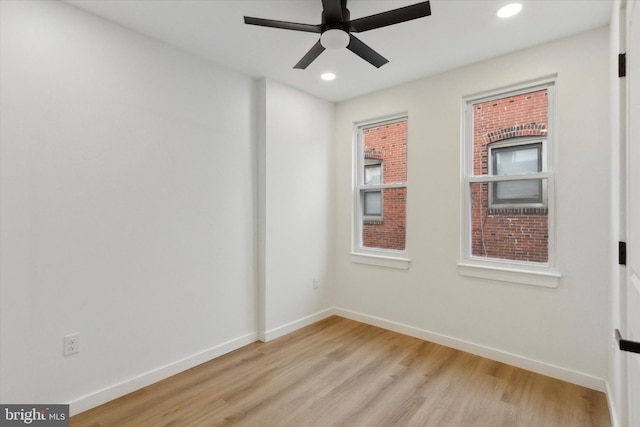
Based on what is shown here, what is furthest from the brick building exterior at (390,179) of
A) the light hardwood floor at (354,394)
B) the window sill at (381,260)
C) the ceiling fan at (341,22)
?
the ceiling fan at (341,22)

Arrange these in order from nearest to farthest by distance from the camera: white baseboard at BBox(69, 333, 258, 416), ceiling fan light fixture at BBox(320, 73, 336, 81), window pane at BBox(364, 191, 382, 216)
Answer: white baseboard at BBox(69, 333, 258, 416), ceiling fan light fixture at BBox(320, 73, 336, 81), window pane at BBox(364, 191, 382, 216)

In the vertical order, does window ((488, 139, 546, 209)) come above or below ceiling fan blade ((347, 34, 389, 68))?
below

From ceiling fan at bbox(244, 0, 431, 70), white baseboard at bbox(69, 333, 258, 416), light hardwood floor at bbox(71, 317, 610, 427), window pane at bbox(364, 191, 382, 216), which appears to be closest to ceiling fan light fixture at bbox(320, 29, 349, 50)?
ceiling fan at bbox(244, 0, 431, 70)

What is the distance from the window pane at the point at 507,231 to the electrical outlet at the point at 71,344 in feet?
10.6

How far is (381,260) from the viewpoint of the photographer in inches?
141

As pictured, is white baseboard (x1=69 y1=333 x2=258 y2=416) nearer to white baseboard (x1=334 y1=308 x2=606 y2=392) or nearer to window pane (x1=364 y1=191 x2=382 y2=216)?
white baseboard (x1=334 y1=308 x2=606 y2=392)

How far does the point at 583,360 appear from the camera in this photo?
2.38 m

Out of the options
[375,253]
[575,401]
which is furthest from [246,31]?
[575,401]

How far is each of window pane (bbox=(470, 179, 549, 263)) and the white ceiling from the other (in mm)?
1179

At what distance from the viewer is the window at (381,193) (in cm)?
354

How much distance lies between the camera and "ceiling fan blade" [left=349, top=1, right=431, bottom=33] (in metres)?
1.69

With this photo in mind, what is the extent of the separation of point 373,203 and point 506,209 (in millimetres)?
1432

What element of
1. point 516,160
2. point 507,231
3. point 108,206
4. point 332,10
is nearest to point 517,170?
point 516,160

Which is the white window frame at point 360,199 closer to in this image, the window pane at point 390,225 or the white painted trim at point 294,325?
the window pane at point 390,225
